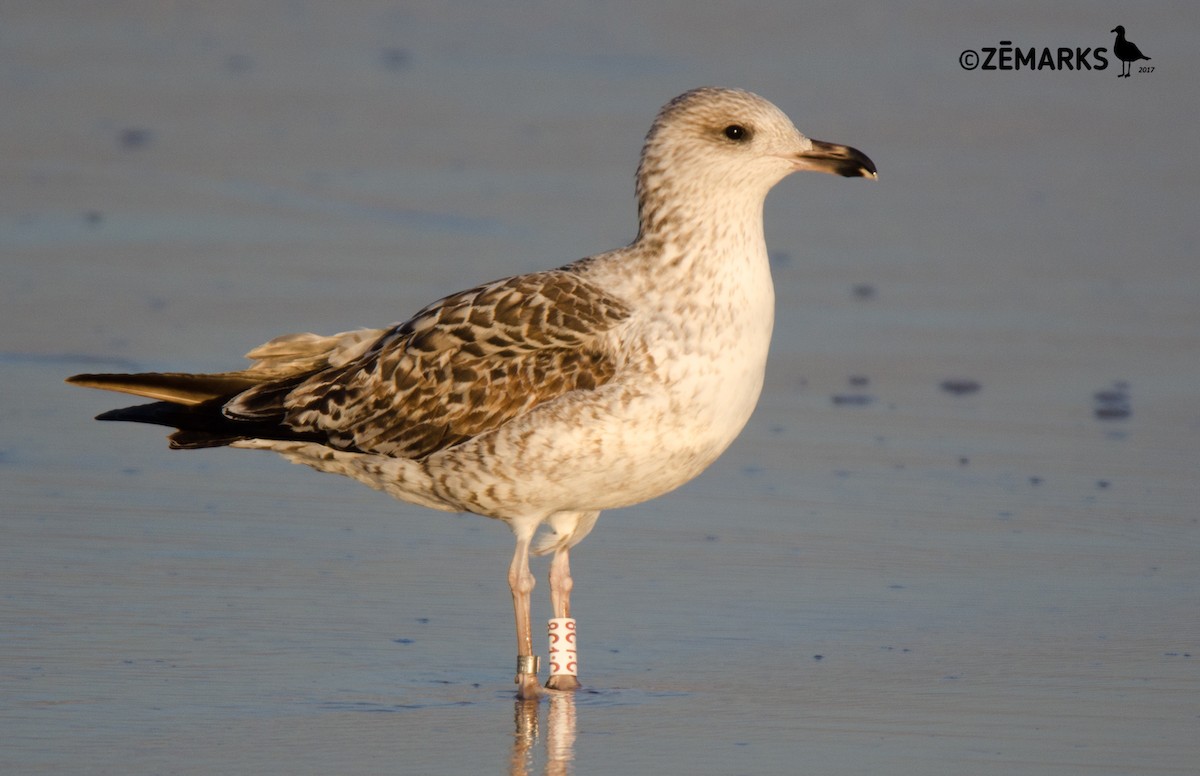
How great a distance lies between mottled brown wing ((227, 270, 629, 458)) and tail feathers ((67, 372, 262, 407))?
0.48 ft

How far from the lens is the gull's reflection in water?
6.73m

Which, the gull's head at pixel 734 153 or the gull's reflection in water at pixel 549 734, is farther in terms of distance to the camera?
the gull's head at pixel 734 153

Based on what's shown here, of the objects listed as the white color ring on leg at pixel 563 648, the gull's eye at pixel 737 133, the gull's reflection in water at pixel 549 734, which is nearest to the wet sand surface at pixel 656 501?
the gull's reflection in water at pixel 549 734

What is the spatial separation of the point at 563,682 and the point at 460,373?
3.89 ft

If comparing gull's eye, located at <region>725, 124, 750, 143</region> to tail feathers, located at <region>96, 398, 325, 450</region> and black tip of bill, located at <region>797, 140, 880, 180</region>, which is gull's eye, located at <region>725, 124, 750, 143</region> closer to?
black tip of bill, located at <region>797, 140, 880, 180</region>

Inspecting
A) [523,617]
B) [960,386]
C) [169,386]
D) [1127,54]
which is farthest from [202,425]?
[1127,54]

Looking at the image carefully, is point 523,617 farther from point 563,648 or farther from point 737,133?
point 737,133

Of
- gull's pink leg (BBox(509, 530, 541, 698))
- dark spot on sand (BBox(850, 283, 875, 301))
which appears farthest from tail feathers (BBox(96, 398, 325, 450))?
dark spot on sand (BBox(850, 283, 875, 301))

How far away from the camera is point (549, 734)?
7.09 meters

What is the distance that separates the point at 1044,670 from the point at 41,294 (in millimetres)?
6317

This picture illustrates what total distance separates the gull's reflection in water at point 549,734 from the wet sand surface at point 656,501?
2 centimetres

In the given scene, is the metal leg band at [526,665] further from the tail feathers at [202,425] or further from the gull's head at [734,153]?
the gull's head at [734,153]

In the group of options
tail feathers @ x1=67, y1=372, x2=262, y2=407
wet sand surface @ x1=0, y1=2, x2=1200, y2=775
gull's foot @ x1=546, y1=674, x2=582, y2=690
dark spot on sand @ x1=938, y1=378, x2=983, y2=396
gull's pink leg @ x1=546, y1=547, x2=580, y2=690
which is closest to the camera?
wet sand surface @ x1=0, y1=2, x2=1200, y2=775

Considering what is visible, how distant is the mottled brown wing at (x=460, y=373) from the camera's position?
7.75 m
